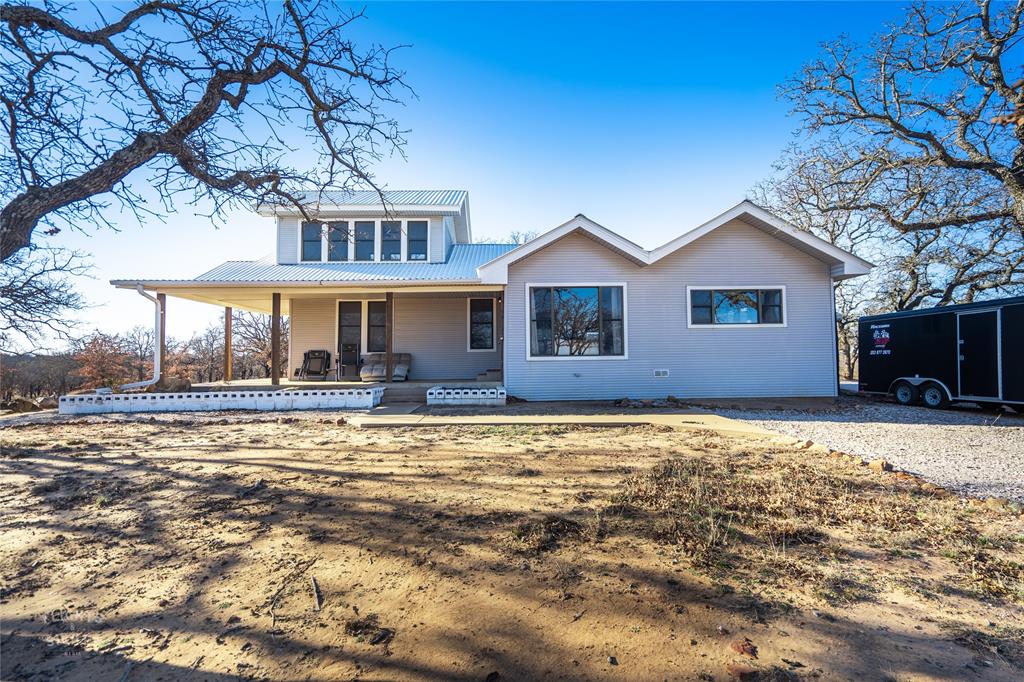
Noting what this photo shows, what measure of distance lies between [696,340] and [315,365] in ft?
35.0

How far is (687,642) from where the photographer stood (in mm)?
2092

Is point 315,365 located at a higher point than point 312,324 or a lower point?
lower

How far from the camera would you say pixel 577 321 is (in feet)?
37.1

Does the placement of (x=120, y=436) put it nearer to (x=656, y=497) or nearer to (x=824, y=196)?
(x=656, y=497)

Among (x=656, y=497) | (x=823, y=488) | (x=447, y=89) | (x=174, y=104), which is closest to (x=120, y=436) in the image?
(x=174, y=104)

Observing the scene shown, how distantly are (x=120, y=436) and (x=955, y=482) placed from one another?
10.7 m

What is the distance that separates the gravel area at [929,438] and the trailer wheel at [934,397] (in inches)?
18.1

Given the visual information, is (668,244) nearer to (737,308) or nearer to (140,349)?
(737,308)

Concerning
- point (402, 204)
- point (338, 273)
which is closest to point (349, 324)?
point (338, 273)

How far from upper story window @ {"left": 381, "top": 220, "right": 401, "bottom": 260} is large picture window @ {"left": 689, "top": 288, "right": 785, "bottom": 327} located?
335 inches

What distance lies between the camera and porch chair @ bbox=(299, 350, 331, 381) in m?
13.8

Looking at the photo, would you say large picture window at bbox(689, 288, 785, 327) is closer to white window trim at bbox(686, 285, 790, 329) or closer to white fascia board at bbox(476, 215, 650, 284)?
white window trim at bbox(686, 285, 790, 329)

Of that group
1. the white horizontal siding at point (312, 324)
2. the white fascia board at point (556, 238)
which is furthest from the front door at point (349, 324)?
the white fascia board at point (556, 238)

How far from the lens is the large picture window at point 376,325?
46.9 feet
